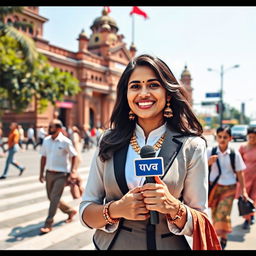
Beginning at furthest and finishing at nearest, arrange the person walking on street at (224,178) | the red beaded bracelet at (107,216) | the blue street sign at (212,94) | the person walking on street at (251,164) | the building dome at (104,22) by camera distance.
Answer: the building dome at (104,22), the blue street sign at (212,94), the person walking on street at (251,164), the person walking on street at (224,178), the red beaded bracelet at (107,216)

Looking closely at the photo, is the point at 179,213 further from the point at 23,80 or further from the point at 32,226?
the point at 23,80

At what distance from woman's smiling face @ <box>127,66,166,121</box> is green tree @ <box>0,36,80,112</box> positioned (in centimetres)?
1503

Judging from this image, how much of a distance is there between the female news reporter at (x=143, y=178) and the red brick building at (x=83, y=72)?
26.0 metres

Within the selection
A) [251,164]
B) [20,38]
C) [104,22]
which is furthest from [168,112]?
[104,22]

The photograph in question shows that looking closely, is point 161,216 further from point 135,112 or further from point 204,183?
point 135,112

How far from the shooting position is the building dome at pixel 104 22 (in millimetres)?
46500

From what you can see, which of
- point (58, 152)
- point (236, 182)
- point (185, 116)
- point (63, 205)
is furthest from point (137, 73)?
point (63, 205)

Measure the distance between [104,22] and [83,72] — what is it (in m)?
15.9

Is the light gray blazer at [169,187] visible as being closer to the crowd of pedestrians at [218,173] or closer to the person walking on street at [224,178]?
the crowd of pedestrians at [218,173]

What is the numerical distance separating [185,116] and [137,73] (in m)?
0.39

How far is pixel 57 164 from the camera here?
475 cm

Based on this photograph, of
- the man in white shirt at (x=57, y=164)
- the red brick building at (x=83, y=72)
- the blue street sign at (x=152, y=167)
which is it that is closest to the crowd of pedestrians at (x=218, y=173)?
the man in white shirt at (x=57, y=164)

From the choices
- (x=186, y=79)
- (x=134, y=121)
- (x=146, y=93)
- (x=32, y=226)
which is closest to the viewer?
(x=146, y=93)

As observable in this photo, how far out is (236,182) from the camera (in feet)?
13.2
